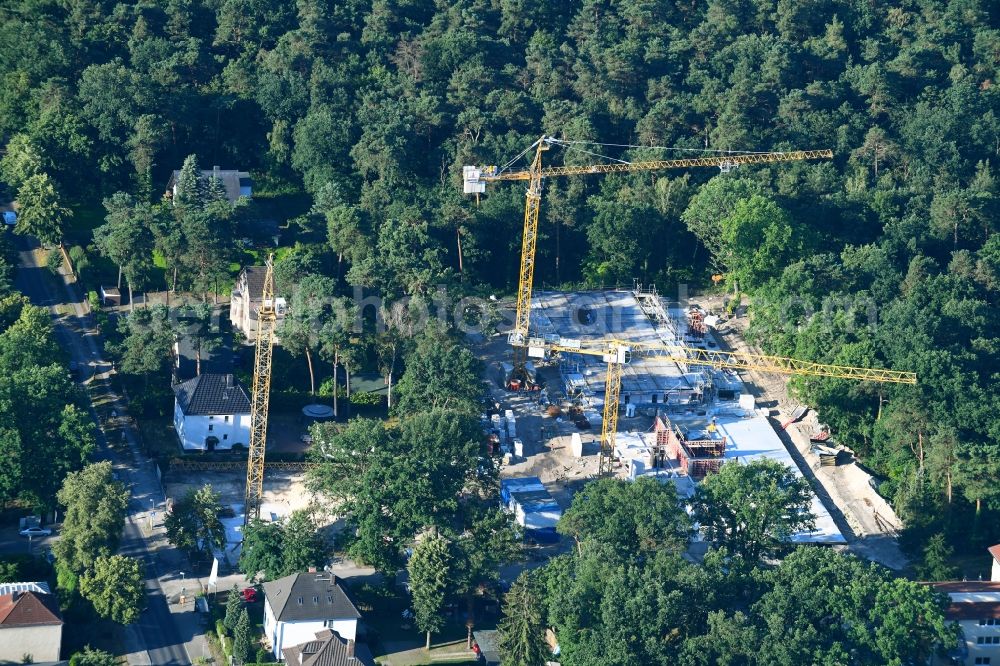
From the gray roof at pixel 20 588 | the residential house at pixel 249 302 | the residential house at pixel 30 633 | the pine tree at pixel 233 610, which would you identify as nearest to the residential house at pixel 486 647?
the pine tree at pixel 233 610

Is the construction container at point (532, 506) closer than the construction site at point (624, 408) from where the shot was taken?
Yes

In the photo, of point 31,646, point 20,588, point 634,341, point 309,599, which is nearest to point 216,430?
point 20,588

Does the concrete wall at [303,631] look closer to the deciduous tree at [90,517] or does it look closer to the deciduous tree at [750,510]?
the deciduous tree at [90,517]

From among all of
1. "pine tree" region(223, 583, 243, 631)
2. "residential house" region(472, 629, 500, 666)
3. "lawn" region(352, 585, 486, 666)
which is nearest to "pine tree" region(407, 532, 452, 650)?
"lawn" region(352, 585, 486, 666)

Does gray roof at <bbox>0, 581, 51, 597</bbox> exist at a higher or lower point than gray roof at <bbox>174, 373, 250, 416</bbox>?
lower

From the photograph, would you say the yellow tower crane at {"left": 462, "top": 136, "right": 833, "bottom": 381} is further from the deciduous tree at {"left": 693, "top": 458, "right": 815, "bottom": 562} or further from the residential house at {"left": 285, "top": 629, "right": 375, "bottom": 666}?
the residential house at {"left": 285, "top": 629, "right": 375, "bottom": 666}

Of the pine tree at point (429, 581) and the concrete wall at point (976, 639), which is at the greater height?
the pine tree at point (429, 581)
